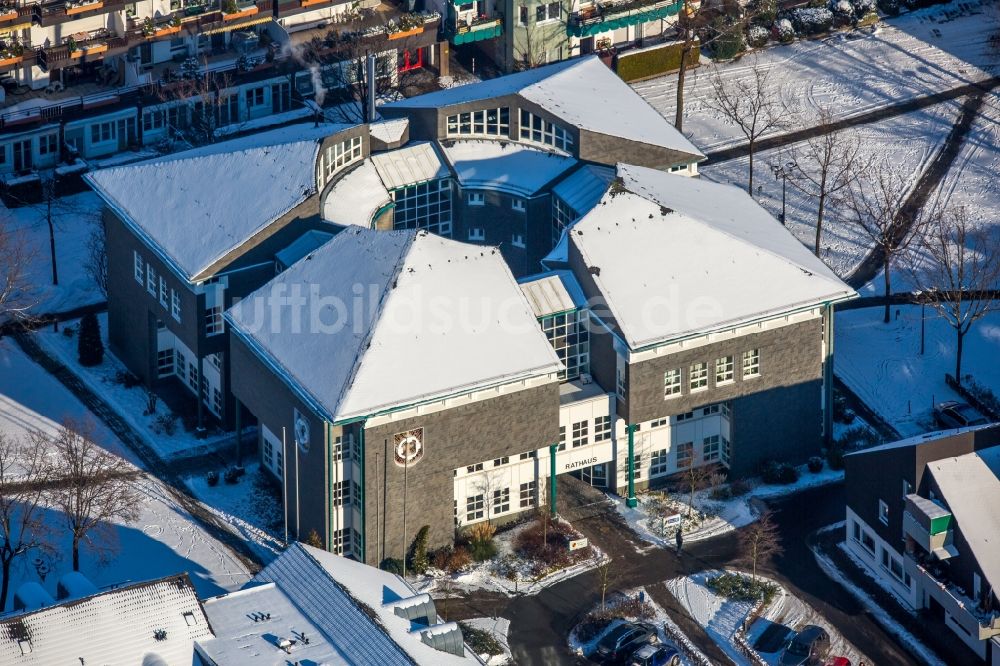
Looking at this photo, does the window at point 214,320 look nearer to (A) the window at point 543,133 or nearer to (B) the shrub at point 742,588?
(A) the window at point 543,133

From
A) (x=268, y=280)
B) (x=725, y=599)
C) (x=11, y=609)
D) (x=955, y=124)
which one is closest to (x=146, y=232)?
(x=268, y=280)

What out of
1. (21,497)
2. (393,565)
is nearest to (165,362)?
(21,497)

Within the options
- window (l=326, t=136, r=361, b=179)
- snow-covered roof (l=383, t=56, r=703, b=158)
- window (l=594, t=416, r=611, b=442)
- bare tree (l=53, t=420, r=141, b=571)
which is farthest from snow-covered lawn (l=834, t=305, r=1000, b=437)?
bare tree (l=53, t=420, r=141, b=571)

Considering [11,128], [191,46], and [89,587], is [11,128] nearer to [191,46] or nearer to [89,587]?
[191,46]

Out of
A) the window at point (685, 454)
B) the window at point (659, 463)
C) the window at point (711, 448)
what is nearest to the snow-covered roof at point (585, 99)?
the window at point (711, 448)

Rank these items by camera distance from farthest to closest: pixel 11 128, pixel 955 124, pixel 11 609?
pixel 955 124 → pixel 11 128 → pixel 11 609

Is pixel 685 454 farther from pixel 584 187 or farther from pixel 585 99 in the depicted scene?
pixel 585 99
